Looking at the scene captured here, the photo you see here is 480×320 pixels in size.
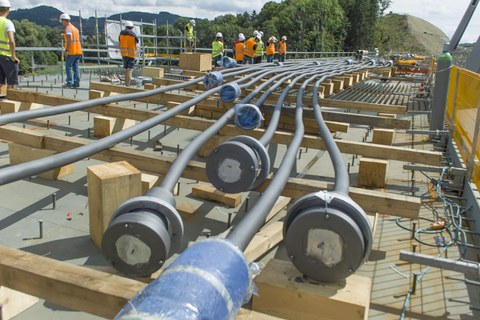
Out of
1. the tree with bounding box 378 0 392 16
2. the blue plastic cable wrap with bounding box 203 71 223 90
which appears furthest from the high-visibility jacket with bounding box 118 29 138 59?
the tree with bounding box 378 0 392 16

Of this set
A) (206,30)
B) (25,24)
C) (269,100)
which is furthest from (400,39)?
(269,100)

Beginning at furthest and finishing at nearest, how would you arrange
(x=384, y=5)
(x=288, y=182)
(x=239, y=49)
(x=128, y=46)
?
(x=384, y=5), (x=239, y=49), (x=128, y=46), (x=288, y=182)

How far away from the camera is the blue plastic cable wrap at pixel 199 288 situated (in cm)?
107

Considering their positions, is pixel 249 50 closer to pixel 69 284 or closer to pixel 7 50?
pixel 7 50

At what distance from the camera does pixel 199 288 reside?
1.17 metres

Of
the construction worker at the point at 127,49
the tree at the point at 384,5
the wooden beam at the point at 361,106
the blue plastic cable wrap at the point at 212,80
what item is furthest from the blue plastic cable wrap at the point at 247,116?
the tree at the point at 384,5

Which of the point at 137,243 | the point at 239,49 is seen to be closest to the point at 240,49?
the point at 239,49

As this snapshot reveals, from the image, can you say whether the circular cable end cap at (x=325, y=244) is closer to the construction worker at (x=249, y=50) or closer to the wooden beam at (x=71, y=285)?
the wooden beam at (x=71, y=285)

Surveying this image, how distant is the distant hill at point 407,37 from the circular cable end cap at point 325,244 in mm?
79349

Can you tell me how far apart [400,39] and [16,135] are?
10060 cm

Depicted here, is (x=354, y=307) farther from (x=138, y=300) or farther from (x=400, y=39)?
(x=400, y=39)

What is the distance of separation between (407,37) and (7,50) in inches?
4024

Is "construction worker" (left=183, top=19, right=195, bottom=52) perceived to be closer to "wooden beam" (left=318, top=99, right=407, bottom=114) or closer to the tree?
"wooden beam" (left=318, top=99, right=407, bottom=114)

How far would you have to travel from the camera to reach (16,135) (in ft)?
12.7
